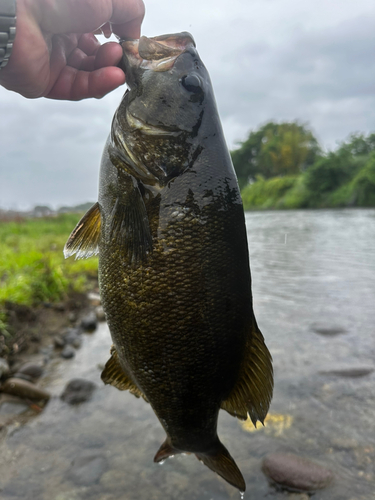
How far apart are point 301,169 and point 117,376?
67.5 m

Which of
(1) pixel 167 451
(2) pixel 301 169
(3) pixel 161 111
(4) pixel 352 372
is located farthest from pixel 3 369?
(2) pixel 301 169

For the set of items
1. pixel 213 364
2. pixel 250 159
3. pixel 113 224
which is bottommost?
pixel 213 364

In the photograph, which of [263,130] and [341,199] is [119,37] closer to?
[341,199]

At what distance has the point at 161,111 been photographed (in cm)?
194

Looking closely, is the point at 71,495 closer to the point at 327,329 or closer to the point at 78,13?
the point at 78,13

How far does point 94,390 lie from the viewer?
4.43 meters

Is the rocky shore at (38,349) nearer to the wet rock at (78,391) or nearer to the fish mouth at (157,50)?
the wet rock at (78,391)

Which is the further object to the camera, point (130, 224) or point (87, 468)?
point (87, 468)

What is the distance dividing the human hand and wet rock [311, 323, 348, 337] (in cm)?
487

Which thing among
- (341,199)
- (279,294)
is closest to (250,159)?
(341,199)

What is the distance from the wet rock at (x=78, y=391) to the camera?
13.9 ft

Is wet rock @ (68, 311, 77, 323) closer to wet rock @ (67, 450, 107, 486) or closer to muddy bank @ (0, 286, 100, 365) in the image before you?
muddy bank @ (0, 286, 100, 365)

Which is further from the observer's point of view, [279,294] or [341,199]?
[341,199]

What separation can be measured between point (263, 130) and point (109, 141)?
255 feet
